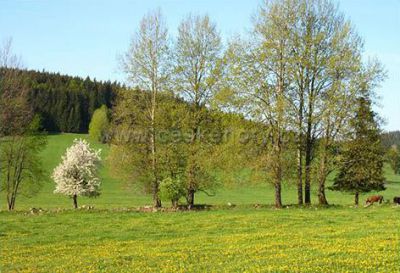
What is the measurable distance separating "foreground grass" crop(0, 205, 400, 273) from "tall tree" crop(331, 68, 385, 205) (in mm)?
9322

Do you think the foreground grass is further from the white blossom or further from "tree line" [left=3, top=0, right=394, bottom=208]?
the white blossom

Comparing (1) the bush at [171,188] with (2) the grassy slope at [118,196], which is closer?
(1) the bush at [171,188]

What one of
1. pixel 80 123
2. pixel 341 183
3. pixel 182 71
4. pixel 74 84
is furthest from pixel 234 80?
pixel 74 84

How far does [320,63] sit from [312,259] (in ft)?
62.7

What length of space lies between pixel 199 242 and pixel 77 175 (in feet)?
92.7

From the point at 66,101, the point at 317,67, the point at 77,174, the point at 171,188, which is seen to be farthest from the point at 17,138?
the point at 66,101

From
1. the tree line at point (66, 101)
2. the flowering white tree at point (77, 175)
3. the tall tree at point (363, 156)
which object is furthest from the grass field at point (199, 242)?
the tree line at point (66, 101)

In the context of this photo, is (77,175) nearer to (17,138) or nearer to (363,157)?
(17,138)

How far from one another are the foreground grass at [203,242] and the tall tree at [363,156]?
30.6 ft

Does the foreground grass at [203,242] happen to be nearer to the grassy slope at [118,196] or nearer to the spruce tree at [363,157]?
the spruce tree at [363,157]

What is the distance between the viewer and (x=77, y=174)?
42188 millimetres

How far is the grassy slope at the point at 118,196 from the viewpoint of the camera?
5393 cm

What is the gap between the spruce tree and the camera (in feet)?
112

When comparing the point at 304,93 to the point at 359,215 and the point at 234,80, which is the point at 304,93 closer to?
the point at 234,80
